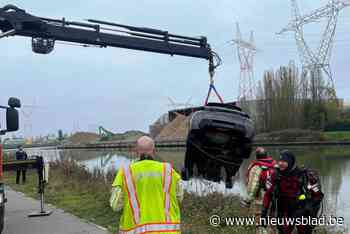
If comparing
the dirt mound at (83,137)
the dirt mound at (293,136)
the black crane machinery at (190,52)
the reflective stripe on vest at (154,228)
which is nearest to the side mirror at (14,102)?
the black crane machinery at (190,52)

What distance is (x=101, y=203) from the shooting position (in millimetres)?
12828

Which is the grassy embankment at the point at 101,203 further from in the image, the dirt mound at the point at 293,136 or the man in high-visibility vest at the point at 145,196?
the dirt mound at the point at 293,136

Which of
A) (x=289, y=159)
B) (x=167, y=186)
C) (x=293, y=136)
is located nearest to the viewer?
(x=167, y=186)

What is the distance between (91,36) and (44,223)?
444 cm

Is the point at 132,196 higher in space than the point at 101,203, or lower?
higher

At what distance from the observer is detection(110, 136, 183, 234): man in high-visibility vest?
4.73m

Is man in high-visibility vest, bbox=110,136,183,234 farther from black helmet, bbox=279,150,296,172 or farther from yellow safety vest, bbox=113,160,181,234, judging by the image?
black helmet, bbox=279,150,296,172

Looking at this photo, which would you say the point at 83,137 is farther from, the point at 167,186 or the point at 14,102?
the point at 167,186

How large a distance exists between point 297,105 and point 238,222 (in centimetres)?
6444

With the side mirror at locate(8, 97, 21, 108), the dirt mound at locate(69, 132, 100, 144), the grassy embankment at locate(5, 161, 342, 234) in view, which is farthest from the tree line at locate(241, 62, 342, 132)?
the dirt mound at locate(69, 132, 100, 144)

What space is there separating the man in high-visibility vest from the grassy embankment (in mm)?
4212

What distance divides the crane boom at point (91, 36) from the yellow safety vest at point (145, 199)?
635 cm

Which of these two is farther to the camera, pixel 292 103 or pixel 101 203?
pixel 292 103

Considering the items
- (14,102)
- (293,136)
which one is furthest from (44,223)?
(293,136)
